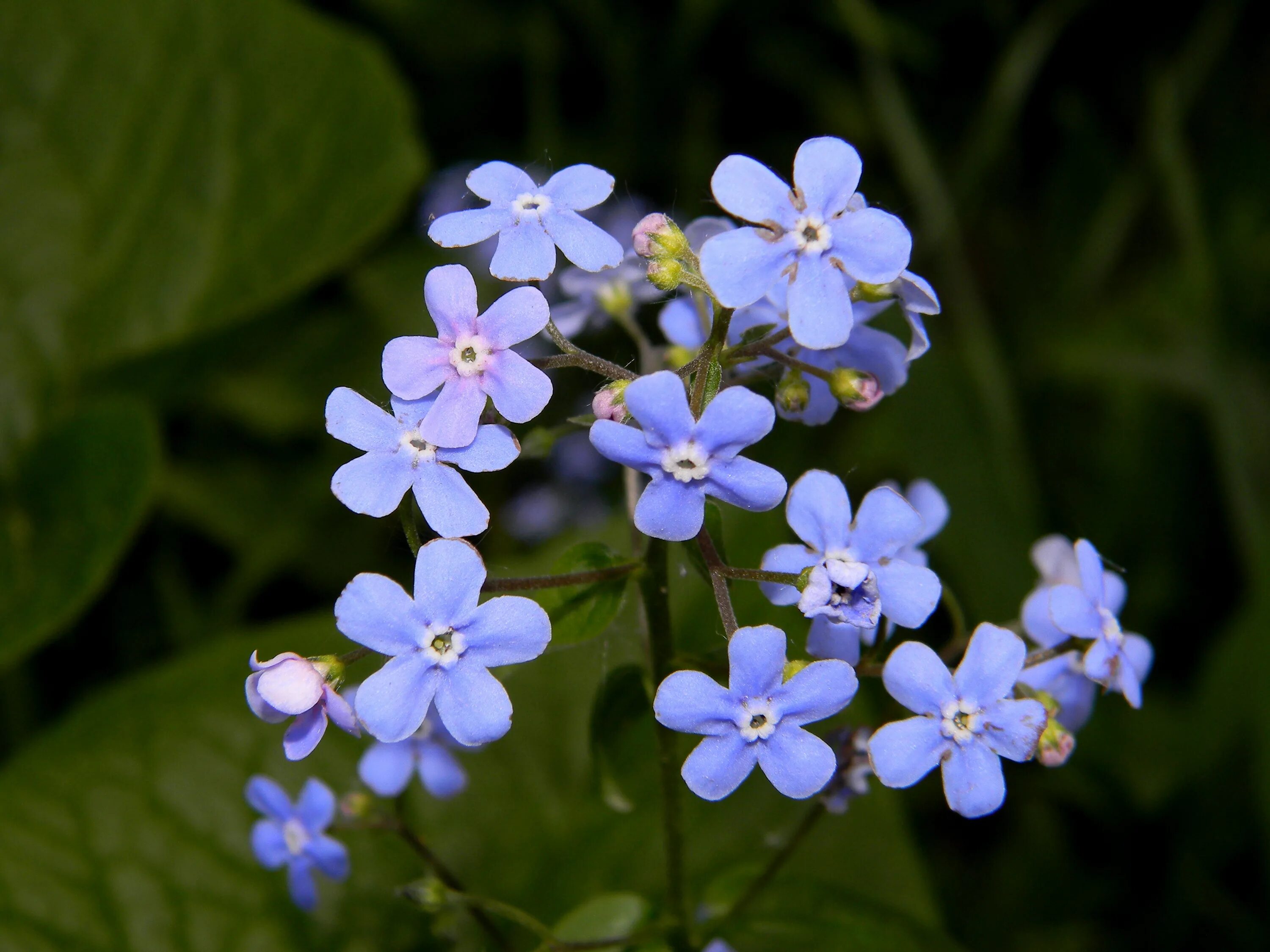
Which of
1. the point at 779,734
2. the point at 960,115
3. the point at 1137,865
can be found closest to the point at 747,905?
the point at 779,734

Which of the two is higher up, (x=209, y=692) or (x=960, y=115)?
(x=960, y=115)

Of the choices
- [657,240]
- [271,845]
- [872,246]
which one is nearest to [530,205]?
[657,240]

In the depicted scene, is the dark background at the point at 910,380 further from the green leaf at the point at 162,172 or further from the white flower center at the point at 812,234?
the white flower center at the point at 812,234

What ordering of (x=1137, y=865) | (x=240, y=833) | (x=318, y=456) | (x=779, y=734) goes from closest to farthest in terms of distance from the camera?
(x=779, y=734), (x=240, y=833), (x=1137, y=865), (x=318, y=456)

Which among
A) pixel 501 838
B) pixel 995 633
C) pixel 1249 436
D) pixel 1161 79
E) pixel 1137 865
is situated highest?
pixel 995 633

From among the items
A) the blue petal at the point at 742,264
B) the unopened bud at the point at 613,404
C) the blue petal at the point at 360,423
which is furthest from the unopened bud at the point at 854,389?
the blue petal at the point at 360,423

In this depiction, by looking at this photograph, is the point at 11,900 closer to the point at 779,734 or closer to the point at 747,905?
the point at 747,905

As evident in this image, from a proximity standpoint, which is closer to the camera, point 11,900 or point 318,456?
point 11,900
